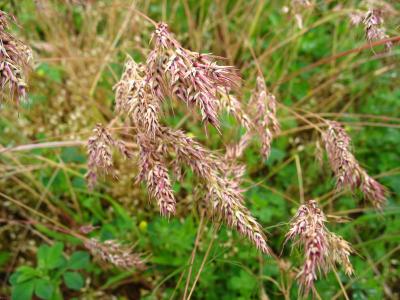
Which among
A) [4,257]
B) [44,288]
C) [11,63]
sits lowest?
[4,257]

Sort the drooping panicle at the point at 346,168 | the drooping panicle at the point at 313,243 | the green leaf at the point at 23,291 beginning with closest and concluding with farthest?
the drooping panicle at the point at 313,243 → the drooping panicle at the point at 346,168 → the green leaf at the point at 23,291

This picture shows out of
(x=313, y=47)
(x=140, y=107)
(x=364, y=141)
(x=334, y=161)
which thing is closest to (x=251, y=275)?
(x=334, y=161)

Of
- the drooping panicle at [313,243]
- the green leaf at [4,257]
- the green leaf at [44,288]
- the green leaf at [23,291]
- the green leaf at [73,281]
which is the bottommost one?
the green leaf at [4,257]

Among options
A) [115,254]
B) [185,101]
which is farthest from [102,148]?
[115,254]

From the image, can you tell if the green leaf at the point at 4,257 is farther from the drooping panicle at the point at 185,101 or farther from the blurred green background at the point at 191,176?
the drooping panicle at the point at 185,101

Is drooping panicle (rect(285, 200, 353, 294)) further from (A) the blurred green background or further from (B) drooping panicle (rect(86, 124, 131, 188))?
(B) drooping panicle (rect(86, 124, 131, 188))

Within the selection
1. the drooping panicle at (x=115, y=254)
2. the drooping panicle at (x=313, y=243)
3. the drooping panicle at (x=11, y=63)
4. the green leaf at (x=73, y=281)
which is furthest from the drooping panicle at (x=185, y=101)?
the green leaf at (x=73, y=281)

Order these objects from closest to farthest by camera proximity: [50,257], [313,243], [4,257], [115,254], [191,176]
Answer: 1. [313,243]
2. [115,254]
3. [50,257]
4. [191,176]
5. [4,257]

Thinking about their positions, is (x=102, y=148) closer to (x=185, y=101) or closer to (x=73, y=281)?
(x=185, y=101)
